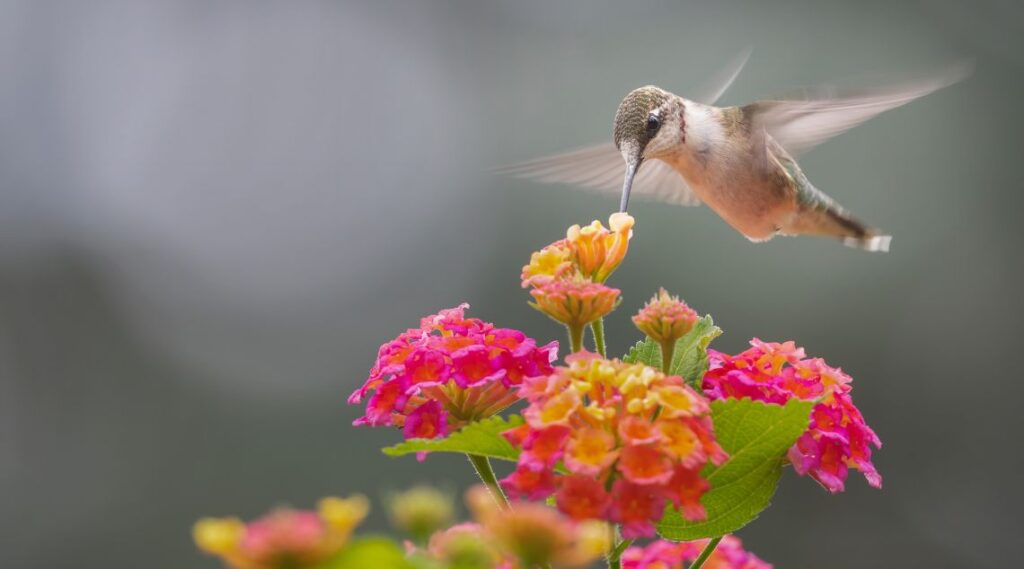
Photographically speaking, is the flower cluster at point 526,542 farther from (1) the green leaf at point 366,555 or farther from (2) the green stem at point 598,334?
(2) the green stem at point 598,334

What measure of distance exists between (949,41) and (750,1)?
3.86ft

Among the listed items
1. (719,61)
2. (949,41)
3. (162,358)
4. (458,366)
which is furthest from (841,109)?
(162,358)

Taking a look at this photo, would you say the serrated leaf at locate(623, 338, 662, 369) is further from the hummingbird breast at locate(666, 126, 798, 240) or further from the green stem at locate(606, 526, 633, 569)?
the hummingbird breast at locate(666, 126, 798, 240)

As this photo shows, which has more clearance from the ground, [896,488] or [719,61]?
[719,61]

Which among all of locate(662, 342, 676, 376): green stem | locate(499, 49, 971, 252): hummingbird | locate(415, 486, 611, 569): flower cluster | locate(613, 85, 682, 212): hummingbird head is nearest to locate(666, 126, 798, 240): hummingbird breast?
locate(499, 49, 971, 252): hummingbird

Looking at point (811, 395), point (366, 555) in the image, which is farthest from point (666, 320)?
point (366, 555)

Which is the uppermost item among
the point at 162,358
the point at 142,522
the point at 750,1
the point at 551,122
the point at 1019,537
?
the point at 750,1

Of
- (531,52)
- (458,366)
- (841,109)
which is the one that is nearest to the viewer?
(458,366)

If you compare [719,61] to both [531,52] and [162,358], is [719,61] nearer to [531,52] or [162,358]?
[531,52]

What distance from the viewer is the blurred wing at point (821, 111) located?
7.66ft

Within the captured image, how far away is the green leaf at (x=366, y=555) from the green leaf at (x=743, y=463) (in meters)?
0.62

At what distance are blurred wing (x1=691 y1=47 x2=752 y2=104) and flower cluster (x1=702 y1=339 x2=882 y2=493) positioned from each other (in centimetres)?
135

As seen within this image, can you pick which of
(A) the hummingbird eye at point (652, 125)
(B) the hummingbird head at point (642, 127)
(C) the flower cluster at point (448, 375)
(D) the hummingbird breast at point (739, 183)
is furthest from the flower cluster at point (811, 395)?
(D) the hummingbird breast at point (739, 183)

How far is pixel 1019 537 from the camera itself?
17.5 ft
